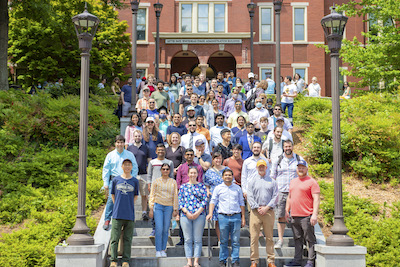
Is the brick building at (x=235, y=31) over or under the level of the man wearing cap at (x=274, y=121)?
over

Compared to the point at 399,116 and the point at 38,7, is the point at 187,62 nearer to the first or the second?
the point at 38,7

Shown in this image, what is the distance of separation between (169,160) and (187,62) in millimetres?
29706

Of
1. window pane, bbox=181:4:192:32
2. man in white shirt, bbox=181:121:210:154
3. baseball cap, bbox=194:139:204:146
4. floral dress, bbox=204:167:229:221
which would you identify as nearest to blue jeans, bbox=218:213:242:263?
floral dress, bbox=204:167:229:221

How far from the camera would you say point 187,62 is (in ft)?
129

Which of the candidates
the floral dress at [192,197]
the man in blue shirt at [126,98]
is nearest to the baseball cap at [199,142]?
the floral dress at [192,197]

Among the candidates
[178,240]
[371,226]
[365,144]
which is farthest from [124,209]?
[365,144]

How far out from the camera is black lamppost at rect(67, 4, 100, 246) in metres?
8.50

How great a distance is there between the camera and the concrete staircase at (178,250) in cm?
913

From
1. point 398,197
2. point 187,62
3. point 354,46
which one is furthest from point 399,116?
point 187,62

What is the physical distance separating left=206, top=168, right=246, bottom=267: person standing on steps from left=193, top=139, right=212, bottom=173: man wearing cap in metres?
1.16

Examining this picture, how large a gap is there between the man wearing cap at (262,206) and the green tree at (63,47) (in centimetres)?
1947

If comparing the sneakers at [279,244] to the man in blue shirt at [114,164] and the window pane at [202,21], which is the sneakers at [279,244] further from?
the window pane at [202,21]

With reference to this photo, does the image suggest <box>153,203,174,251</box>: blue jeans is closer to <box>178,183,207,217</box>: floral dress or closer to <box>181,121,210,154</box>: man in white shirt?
<box>178,183,207,217</box>: floral dress

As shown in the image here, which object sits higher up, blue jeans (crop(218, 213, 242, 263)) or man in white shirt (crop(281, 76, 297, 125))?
man in white shirt (crop(281, 76, 297, 125))
